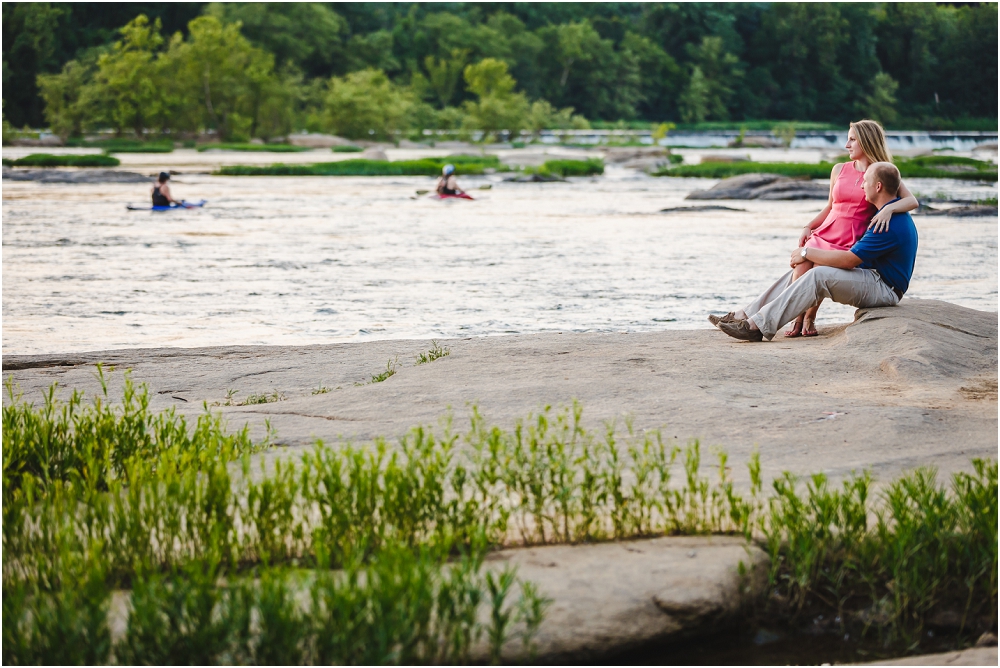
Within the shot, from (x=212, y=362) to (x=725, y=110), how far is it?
111009 millimetres

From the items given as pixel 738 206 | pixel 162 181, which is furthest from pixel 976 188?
pixel 162 181

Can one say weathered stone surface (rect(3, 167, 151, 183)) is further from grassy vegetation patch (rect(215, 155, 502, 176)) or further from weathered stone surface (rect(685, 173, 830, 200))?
weathered stone surface (rect(685, 173, 830, 200))

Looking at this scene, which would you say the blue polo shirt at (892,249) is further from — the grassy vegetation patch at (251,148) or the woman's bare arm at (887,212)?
the grassy vegetation patch at (251,148)

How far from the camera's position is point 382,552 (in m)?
3.79

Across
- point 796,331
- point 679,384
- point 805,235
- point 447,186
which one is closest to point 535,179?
point 447,186

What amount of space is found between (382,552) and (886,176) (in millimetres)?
5963

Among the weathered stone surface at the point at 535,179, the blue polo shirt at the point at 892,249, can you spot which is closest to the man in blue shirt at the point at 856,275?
the blue polo shirt at the point at 892,249

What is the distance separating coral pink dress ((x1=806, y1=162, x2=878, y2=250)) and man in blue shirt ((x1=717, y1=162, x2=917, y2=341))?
187mm

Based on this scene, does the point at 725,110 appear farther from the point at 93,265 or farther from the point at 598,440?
the point at 598,440

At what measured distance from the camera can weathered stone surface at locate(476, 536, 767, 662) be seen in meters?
3.75

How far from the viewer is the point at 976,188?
3744 centimetres

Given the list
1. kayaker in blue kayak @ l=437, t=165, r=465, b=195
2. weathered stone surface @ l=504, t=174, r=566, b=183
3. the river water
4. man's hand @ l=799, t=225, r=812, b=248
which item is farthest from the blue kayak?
man's hand @ l=799, t=225, r=812, b=248

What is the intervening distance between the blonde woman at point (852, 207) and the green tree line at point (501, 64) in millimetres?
64427

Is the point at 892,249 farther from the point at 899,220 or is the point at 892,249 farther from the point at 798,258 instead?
the point at 798,258
